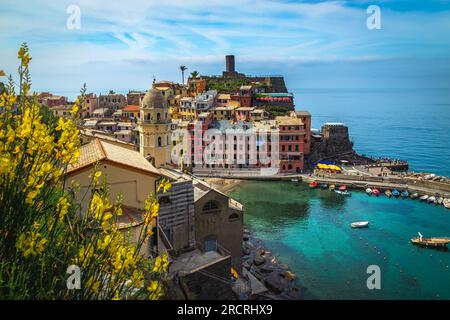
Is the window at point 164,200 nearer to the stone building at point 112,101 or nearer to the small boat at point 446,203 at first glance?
the small boat at point 446,203

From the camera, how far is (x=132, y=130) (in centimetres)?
5981

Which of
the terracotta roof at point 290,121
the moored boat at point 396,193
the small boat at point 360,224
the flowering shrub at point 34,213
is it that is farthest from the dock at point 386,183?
the flowering shrub at point 34,213

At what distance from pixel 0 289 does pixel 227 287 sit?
12.0 meters

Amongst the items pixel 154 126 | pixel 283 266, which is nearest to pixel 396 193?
pixel 283 266

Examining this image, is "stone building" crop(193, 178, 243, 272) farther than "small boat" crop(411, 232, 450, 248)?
No

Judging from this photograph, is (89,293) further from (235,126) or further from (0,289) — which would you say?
(235,126)

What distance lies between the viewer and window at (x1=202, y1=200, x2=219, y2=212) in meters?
23.3

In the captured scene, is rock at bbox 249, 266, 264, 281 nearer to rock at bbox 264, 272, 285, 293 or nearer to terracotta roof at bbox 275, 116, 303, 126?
rock at bbox 264, 272, 285, 293

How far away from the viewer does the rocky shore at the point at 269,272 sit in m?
22.6

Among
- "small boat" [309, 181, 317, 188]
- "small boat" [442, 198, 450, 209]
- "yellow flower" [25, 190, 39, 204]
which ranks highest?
"yellow flower" [25, 190, 39, 204]

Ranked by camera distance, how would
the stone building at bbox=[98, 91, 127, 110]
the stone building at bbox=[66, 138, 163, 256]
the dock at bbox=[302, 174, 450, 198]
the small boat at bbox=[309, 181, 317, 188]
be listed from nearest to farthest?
the stone building at bbox=[66, 138, 163, 256] < the dock at bbox=[302, 174, 450, 198] < the small boat at bbox=[309, 181, 317, 188] < the stone building at bbox=[98, 91, 127, 110]

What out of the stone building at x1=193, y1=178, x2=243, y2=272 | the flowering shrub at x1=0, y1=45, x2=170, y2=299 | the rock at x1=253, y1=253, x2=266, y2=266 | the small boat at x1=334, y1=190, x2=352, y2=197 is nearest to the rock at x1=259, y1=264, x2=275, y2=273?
the rock at x1=253, y1=253, x2=266, y2=266

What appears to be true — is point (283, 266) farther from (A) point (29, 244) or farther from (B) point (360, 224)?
(A) point (29, 244)

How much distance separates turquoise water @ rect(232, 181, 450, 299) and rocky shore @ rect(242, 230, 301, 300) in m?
0.90
